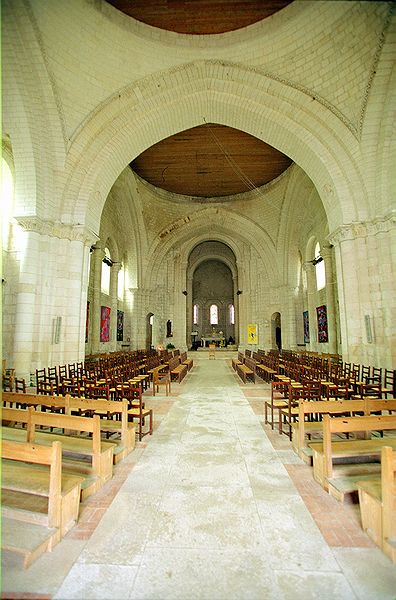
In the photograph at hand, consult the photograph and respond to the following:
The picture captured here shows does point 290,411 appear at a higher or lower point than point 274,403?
higher

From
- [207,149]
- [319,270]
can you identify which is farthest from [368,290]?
[207,149]

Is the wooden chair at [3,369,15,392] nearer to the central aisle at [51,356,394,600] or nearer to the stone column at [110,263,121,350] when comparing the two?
the central aisle at [51,356,394,600]

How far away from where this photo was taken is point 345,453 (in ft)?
10.3

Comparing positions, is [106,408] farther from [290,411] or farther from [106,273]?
[106,273]

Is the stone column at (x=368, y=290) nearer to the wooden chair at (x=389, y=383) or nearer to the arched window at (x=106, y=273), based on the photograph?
the wooden chair at (x=389, y=383)

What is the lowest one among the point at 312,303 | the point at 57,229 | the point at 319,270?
the point at 312,303

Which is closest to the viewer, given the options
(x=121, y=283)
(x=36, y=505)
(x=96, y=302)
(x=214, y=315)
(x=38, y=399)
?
(x=36, y=505)

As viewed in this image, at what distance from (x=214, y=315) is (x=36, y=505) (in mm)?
31925

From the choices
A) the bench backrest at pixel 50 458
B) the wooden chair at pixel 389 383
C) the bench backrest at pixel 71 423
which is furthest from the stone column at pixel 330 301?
the bench backrest at pixel 50 458

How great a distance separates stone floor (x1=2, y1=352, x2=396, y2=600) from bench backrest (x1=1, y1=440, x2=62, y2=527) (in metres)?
0.26

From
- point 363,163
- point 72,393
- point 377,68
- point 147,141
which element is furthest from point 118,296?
point 377,68

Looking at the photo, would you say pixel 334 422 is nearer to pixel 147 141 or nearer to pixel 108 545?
pixel 108 545

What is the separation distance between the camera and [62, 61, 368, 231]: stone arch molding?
388 inches

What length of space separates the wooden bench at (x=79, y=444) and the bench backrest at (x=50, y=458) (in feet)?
2.19
